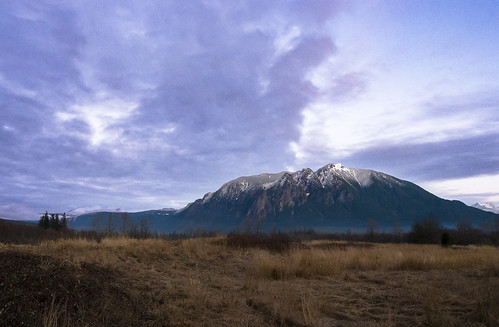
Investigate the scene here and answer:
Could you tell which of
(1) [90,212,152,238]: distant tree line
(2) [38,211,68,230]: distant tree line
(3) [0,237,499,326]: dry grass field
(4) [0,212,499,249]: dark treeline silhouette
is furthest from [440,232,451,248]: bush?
(2) [38,211,68,230]: distant tree line

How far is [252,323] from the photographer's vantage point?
4672mm

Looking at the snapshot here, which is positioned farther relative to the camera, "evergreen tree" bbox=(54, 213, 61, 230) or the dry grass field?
"evergreen tree" bbox=(54, 213, 61, 230)

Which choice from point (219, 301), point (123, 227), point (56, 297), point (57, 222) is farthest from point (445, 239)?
point (57, 222)

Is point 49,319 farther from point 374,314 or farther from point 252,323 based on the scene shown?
point 374,314

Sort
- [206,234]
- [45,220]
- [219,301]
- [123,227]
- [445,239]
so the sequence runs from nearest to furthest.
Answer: [219,301]
[445,239]
[206,234]
[123,227]
[45,220]

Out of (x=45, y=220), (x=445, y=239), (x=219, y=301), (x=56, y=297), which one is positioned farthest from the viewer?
(x=45, y=220)

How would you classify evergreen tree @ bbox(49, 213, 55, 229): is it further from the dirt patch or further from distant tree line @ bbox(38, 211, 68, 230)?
the dirt patch

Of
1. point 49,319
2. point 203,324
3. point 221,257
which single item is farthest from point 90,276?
point 221,257

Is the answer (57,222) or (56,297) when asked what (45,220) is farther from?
(56,297)

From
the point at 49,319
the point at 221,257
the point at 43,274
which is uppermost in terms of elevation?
the point at 43,274

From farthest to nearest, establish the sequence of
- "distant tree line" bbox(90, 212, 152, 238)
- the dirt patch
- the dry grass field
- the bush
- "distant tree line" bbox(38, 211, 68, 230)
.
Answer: "distant tree line" bbox(38, 211, 68, 230), "distant tree line" bbox(90, 212, 152, 238), the bush, the dry grass field, the dirt patch

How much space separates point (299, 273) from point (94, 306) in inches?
253

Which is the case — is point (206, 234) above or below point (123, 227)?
below

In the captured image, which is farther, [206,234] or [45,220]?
[45,220]
